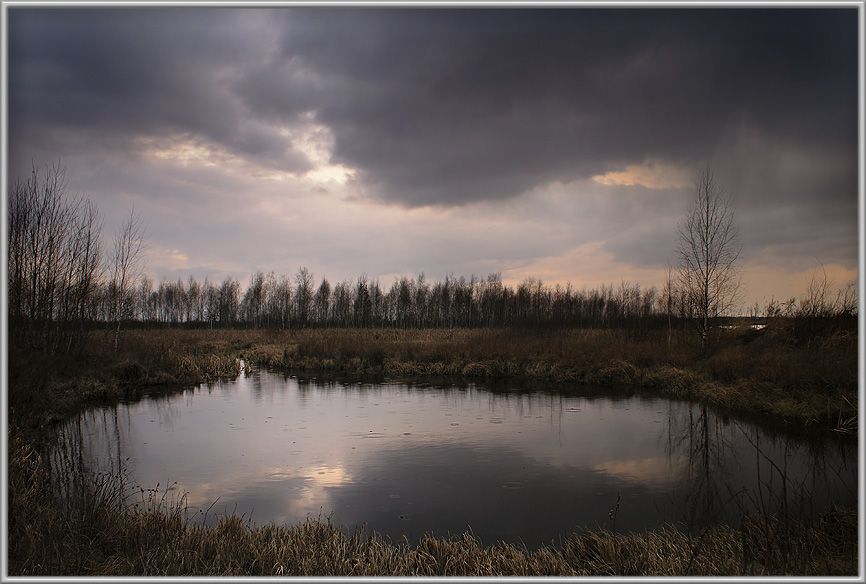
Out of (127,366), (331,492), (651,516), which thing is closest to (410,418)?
(331,492)

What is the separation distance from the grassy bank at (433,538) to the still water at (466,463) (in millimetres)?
521

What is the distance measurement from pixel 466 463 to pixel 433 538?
360 cm

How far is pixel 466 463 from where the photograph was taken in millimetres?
9062

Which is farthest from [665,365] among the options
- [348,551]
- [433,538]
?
[348,551]

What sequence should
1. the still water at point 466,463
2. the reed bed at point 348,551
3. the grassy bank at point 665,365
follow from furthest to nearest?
1. the grassy bank at point 665,365
2. the still water at point 466,463
3. the reed bed at point 348,551

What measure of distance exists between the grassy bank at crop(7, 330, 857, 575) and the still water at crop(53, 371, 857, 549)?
0.52 metres

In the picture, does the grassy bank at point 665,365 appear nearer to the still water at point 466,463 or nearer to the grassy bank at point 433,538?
the grassy bank at point 433,538

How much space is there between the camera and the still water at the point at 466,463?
21.9 ft

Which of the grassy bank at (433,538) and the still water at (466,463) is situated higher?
the grassy bank at (433,538)

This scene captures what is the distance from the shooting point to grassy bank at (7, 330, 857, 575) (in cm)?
446

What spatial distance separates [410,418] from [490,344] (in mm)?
13260

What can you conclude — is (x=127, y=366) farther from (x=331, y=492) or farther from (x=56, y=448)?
(x=331, y=492)

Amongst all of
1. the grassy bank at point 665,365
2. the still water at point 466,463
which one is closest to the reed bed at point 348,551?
the still water at point 466,463

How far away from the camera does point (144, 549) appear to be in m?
4.87
